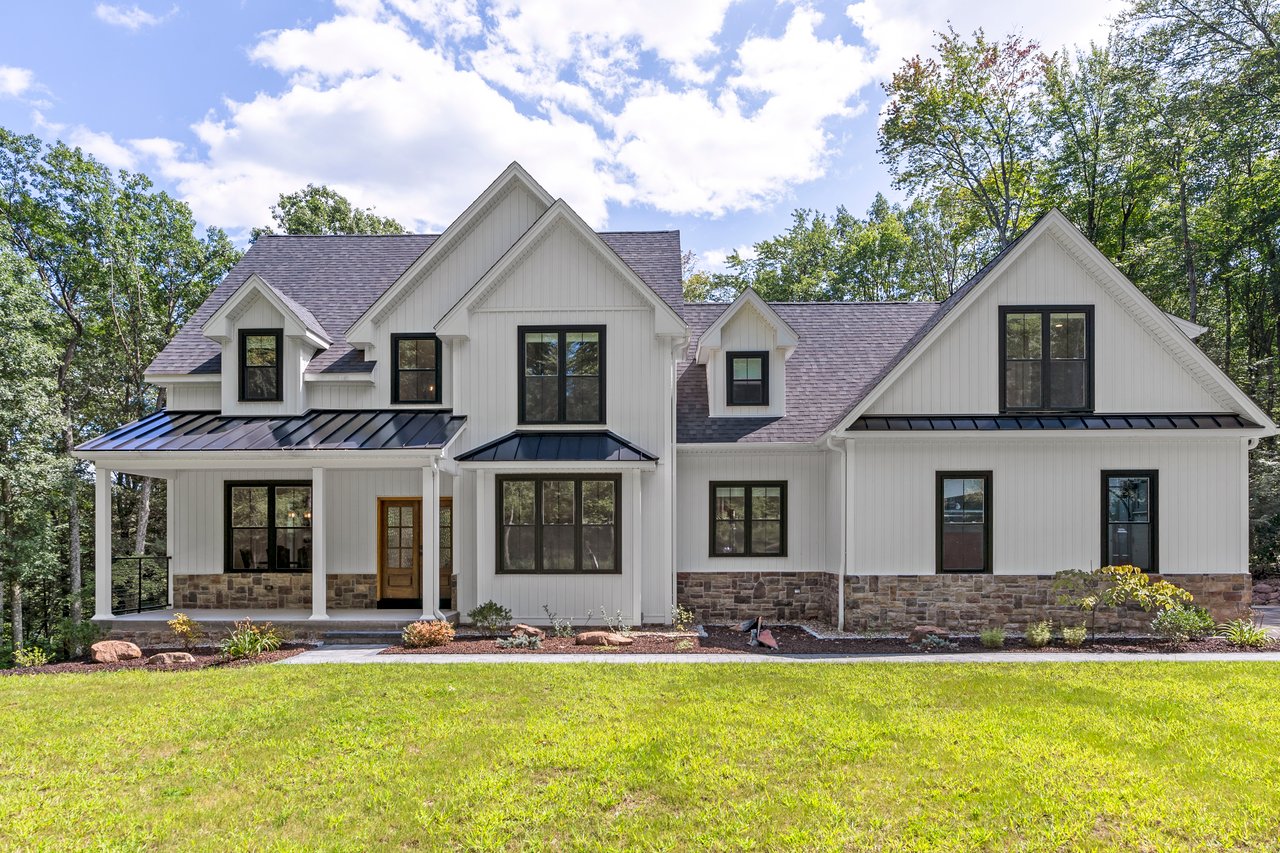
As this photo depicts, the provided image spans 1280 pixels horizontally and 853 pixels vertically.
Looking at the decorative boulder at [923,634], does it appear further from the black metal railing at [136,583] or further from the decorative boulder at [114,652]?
the black metal railing at [136,583]

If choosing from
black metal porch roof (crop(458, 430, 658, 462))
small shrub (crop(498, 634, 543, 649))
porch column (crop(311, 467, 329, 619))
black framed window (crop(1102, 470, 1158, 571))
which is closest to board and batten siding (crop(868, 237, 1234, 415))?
black framed window (crop(1102, 470, 1158, 571))

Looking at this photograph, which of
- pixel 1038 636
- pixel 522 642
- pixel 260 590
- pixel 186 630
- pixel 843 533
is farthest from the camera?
pixel 260 590

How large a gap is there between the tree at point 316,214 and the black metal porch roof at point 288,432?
1721cm

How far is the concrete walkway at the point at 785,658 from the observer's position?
9.59m

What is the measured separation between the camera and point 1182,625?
1081 cm

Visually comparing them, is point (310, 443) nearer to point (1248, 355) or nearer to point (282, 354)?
point (282, 354)

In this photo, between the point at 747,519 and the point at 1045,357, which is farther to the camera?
the point at 747,519

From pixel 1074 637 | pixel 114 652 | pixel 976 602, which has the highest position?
pixel 976 602

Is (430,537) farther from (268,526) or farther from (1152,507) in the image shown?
(1152,507)

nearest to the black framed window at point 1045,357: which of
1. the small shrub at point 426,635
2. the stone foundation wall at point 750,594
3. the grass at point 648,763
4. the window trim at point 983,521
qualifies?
the window trim at point 983,521

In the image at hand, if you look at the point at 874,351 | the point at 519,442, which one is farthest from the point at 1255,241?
the point at 519,442

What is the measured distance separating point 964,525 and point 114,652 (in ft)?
45.4

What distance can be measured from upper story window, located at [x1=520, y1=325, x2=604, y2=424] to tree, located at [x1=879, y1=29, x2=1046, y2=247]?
1990 cm

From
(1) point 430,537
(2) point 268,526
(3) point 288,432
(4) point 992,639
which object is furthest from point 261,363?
(4) point 992,639
